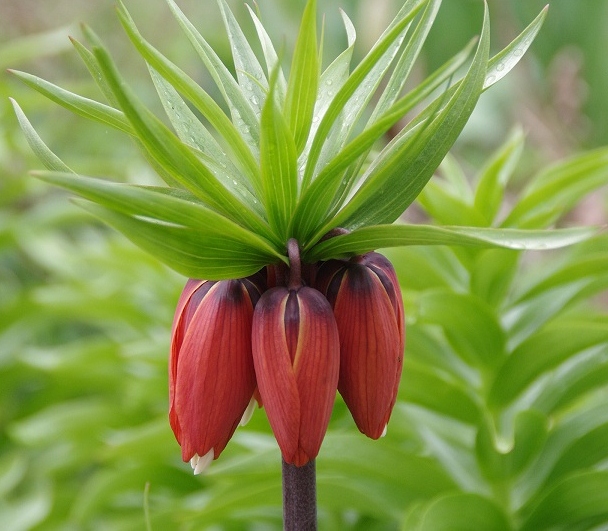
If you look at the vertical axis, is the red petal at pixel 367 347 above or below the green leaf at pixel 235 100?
below

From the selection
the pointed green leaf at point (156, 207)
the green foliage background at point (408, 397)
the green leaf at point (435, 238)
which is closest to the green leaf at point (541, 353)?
the green foliage background at point (408, 397)

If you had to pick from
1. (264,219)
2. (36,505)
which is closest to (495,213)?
(264,219)

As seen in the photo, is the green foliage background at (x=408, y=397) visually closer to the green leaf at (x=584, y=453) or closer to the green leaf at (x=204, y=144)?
the green leaf at (x=584, y=453)

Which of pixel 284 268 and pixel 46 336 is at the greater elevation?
pixel 284 268

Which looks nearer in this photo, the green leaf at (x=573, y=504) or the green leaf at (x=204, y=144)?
the green leaf at (x=204, y=144)

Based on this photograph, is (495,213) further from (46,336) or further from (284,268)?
(46,336)

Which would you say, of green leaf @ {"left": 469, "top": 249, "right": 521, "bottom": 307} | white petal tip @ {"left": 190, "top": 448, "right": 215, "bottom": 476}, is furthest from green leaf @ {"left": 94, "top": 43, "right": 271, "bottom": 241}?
green leaf @ {"left": 469, "top": 249, "right": 521, "bottom": 307}
